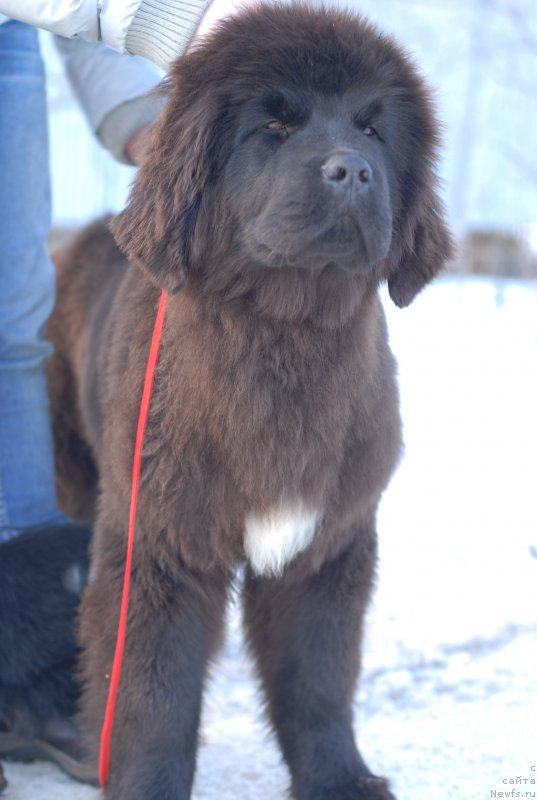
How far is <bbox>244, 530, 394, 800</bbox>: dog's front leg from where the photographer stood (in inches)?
96.0

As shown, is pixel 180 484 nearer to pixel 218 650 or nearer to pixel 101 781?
pixel 218 650

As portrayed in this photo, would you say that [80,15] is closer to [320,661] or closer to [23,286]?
[23,286]

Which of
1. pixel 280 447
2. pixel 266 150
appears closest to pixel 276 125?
pixel 266 150

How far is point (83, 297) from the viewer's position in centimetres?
336

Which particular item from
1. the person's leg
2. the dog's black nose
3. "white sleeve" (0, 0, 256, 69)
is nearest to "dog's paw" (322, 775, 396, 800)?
the person's leg

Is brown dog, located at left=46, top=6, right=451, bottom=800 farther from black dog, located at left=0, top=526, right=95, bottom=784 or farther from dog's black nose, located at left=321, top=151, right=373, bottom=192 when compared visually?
black dog, located at left=0, top=526, right=95, bottom=784

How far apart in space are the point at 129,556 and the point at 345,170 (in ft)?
3.38

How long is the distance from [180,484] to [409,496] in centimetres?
209

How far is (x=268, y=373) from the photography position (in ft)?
7.48

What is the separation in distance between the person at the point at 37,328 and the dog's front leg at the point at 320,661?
61 cm

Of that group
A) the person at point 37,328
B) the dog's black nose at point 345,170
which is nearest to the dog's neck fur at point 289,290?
the dog's black nose at point 345,170

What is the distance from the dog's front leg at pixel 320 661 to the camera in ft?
8.00

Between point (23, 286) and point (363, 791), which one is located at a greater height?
point (23, 286)

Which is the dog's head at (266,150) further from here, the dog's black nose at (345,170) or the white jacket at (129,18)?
the white jacket at (129,18)
